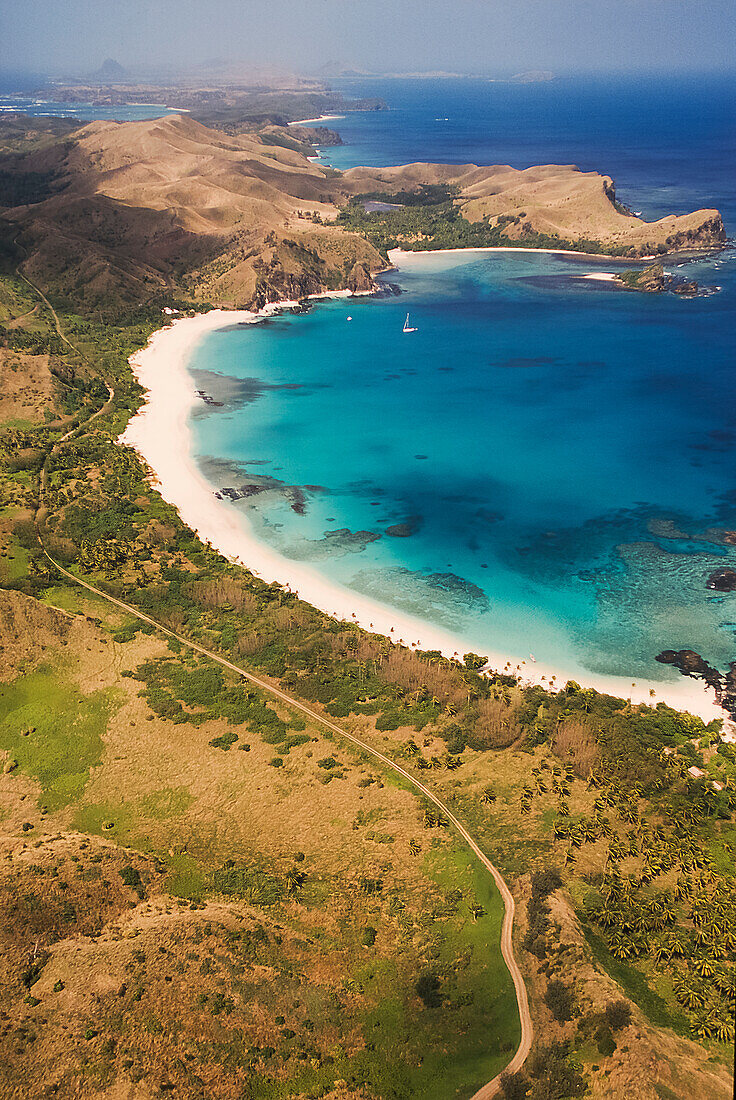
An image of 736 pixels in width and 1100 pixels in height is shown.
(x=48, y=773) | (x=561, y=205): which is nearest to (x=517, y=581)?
(x=48, y=773)

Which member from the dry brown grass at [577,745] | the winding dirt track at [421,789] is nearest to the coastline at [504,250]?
the winding dirt track at [421,789]

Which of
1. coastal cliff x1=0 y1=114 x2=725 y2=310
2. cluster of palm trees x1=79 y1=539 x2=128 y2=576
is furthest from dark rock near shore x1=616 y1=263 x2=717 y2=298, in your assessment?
cluster of palm trees x1=79 y1=539 x2=128 y2=576

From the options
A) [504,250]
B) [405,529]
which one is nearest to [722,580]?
[405,529]

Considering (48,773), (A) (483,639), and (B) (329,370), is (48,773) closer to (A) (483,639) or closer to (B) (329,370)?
(A) (483,639)

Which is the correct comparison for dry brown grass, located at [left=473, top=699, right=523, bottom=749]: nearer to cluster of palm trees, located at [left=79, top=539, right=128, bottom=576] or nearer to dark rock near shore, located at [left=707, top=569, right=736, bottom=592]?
dark rock near shore, located at [left=707, top=569, right=736, bottom=592]

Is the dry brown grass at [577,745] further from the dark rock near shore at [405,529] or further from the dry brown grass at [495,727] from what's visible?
the dark rock near shore at [405,529]

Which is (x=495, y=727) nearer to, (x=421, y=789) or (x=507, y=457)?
(x=421, y=789)
